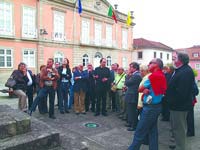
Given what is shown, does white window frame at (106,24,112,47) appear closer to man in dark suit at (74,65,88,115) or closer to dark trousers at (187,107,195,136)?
man in dark suit at (74,65,88,115)

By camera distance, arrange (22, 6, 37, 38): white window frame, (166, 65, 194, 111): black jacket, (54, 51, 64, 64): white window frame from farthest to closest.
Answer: (54, 51, 64, 64): white window frame, (22, 6, 37, 38): white window frame, (166, 65, 194, 111): black jacket

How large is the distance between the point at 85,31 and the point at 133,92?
20.9m

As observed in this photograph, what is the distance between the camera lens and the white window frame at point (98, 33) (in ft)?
87.9

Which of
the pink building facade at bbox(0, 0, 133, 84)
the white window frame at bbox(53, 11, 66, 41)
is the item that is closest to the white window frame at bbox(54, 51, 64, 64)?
the pink building facade at bbox(0, 0, 133, 84)

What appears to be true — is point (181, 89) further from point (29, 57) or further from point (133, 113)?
point (29, 57)

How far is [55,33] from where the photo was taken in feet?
73.1

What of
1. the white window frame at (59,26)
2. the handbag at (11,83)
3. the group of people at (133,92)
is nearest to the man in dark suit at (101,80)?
the group of people at (133,92)

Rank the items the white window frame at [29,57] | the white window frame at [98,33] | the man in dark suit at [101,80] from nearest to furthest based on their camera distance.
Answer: the man in dark suit at [101,80], the white window frame at [29,57], the white window frame at [98,33]

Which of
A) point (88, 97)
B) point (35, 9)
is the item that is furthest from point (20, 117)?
point (35, 9)

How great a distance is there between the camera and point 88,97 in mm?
7695

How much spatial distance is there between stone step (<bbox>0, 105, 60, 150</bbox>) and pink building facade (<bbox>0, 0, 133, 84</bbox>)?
1655 cm

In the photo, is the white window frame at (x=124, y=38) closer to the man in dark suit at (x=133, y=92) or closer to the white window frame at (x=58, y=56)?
the white window frame at (x=58, y=56)

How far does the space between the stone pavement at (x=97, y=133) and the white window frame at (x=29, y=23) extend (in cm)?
1522

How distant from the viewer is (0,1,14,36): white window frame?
60.5ft
